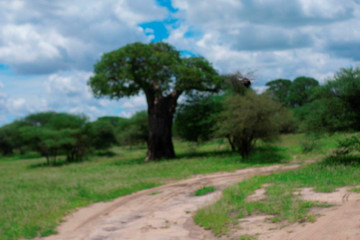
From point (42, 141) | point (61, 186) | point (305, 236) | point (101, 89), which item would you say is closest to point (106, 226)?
point (305, 236)

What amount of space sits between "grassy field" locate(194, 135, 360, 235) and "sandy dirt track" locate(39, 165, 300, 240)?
49 centimetres

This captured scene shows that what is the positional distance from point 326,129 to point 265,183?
6060mm

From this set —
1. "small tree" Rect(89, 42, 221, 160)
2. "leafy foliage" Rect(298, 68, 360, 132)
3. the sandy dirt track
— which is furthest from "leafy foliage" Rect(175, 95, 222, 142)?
the sandy dirt track

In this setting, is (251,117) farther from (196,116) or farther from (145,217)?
(145,217)

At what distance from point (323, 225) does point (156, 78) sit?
24.0m

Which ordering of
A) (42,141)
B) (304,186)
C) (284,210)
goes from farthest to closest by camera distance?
1. (42,141)
2. (304,186)
3. (284,210)

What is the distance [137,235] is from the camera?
9211mm

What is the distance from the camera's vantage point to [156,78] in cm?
2998

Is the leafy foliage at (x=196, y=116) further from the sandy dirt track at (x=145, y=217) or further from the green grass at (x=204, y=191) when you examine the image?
the green grass at (x=204, y=191)

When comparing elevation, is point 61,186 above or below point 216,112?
below

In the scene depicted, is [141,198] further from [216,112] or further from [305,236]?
[216,112]

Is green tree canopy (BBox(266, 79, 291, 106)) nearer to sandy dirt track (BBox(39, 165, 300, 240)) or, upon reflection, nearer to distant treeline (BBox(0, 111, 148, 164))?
distant treeline (BBox(0, 111, 148, 164))

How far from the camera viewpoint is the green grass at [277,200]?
880 cm

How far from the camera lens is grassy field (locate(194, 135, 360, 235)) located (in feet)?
28.9
